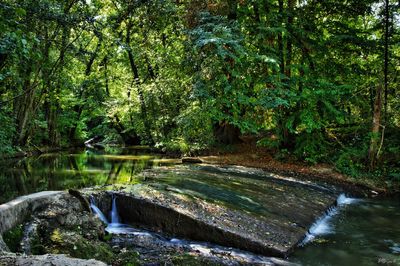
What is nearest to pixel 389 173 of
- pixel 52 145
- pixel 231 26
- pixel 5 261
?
pixel 231 26

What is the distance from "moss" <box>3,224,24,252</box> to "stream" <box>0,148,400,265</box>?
2.23 metres

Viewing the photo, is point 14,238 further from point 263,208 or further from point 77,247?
point 263,208

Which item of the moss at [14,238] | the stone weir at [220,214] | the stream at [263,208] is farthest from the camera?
the stream at [263,208]

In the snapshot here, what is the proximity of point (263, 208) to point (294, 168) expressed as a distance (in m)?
6.96

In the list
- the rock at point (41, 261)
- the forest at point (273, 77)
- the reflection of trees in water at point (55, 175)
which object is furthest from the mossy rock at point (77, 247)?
the forest at point (273, 77)

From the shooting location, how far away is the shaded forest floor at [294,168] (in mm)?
13766

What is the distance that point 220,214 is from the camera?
8.30m

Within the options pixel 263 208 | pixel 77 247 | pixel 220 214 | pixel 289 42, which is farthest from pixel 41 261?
pixel 289 42

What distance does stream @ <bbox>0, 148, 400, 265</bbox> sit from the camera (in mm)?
7670

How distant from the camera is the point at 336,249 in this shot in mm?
7902

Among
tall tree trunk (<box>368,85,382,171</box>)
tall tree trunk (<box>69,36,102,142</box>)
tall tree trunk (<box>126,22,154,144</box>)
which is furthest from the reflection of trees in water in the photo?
tall tree trunk (<box>69,36,102,142</box>)

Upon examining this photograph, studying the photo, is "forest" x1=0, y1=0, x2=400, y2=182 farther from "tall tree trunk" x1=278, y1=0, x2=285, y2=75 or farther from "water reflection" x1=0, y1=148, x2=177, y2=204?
"water reflection" x1=0, y1=148, x2=177, y2=204

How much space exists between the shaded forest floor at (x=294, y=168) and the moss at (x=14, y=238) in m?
10.3

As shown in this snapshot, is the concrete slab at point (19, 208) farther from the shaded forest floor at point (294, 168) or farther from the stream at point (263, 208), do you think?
the shaded forest floor at point (294, 168)
